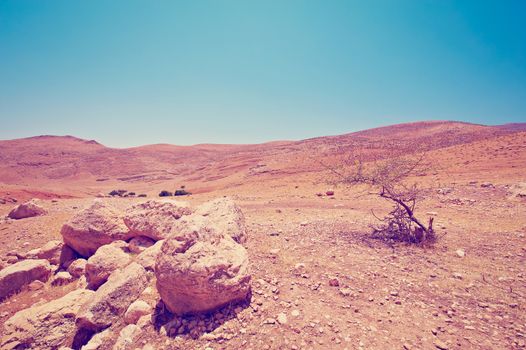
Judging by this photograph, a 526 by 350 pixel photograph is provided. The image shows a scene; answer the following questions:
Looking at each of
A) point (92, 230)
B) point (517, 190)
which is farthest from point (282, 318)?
point (517, 190)

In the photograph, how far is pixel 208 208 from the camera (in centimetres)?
746

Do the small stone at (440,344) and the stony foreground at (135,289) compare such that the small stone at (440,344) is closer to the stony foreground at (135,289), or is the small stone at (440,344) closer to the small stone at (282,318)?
the small stone at (282,318)

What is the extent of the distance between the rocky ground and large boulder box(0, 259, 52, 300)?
239 millimetres

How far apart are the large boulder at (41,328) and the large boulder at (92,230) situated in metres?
2.32

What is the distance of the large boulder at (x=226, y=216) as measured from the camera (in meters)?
6.84

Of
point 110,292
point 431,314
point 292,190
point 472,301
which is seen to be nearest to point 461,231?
point 472,301

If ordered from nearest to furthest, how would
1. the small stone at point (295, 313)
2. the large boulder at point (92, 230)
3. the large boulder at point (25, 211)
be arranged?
the small stone at point (295, 313), the large boulder at point (92, 230), the large boulder at point (25, 211)

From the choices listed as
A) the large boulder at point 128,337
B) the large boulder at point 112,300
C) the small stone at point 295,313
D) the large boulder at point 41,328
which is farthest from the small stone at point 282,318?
the large boulder at point 41,328

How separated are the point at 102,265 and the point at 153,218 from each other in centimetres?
158

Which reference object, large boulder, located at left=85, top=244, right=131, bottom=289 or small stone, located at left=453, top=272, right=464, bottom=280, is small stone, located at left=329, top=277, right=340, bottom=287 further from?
large boulder, located at left=85, top=244, right=131, bottom=289

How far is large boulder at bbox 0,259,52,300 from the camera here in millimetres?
6473

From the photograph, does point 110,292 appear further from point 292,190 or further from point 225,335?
point 292,190

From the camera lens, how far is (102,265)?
627cm

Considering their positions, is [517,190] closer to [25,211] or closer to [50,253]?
[50,253]
